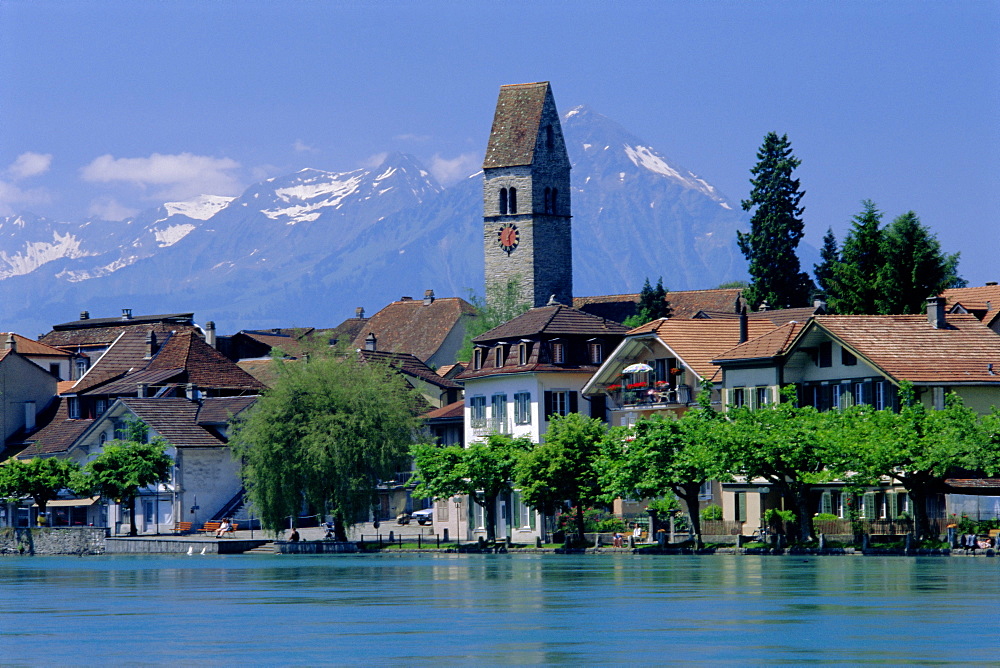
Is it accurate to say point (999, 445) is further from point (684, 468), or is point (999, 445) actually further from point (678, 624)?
point (678, 624)

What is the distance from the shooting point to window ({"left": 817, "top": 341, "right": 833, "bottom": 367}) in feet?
254

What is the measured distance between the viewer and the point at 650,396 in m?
87.1

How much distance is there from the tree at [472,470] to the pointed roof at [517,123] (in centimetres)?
7446

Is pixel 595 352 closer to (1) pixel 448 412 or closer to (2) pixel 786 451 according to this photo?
(1) pixel 448 412

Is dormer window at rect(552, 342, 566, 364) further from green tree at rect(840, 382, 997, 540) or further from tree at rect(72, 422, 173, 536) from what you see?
green tree at rect(840, 382, 997, 540)

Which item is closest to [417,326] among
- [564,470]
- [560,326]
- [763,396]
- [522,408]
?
→ [560,326]

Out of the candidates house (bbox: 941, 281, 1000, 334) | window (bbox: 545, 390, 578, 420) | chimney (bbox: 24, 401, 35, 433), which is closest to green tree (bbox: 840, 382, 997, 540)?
house (bbox: 941, 281, 1000, 334)

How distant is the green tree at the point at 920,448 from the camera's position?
6512cm

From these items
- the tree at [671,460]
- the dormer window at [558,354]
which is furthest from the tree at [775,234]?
the tree at [671,460]

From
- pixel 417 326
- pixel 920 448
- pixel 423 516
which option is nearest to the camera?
pixel 920 448

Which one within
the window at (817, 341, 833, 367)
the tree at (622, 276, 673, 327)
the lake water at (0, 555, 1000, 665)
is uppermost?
the tree at (622, 276, 673, 327)

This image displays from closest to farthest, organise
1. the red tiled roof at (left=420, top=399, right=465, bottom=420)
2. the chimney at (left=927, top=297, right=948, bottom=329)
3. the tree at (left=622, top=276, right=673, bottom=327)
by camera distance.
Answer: the chimney at (left=927, top=297, right=948, bottom=329) < the red tiled roof at (left=420, top=399, right=465, bottom=420) < the tree at (left=622, top=276, right=673, bottom=327)

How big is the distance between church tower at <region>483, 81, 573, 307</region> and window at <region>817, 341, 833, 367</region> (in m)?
79.9

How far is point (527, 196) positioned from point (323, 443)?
73792 mm
